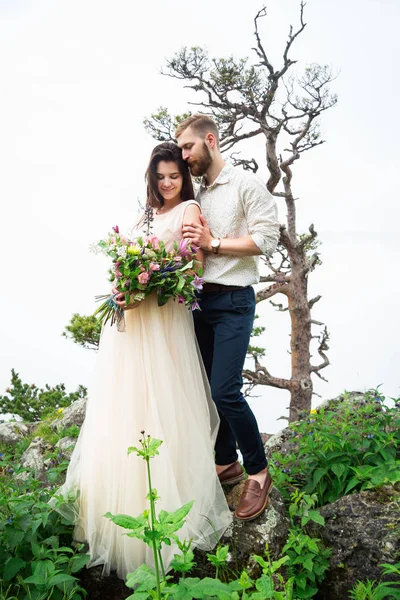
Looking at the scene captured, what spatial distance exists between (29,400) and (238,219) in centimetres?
922

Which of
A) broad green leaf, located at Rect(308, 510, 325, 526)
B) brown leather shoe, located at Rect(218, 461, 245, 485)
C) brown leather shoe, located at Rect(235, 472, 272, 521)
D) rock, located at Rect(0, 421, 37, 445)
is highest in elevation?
rock, located at Rect(0, 421, 37, 445)

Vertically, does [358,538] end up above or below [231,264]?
below

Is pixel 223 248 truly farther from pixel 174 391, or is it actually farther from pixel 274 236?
pixel 174 391

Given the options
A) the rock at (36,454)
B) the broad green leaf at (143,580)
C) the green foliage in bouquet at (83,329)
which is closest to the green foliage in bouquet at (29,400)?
the green foliage in bouquet at (83,329)

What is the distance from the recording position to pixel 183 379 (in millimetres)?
3646

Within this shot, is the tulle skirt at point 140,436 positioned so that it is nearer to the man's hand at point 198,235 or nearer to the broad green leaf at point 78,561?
the broad green leaf at point 78,561

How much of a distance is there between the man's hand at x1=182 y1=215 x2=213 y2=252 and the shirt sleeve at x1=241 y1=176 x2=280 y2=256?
305mm

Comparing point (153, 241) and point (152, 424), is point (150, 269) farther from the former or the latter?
point (152, 424)

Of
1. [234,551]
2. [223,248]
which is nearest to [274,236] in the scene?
[223,248]

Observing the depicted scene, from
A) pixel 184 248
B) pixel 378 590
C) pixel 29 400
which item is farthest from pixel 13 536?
pixel 29 400

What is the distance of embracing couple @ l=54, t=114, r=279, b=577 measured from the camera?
11.0 ft

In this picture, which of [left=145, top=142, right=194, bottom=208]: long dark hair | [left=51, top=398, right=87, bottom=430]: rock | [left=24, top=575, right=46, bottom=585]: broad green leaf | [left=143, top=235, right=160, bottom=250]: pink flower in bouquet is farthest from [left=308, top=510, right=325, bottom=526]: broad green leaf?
[left=51, top=398, right=87, bottom=430]: rock

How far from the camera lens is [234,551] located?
11.4ft

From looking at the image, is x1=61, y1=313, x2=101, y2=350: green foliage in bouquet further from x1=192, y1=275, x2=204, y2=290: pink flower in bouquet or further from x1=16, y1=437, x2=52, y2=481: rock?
x1=192, y1=275, x2=204, y2=290: pink flower in bouquet
